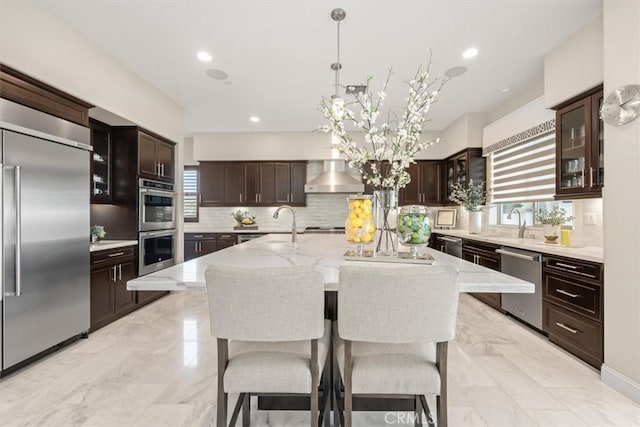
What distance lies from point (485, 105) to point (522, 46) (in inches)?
70.8

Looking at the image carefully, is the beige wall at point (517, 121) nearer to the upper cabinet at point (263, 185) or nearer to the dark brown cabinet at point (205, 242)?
the upper cabinet at point (263, 185)

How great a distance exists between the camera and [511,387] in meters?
2.25

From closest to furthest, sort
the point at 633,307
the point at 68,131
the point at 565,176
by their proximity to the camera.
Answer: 1. the point at 633,307
2. the point at 68,131
3. the point at 565,176

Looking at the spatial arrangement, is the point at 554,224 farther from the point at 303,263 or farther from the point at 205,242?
the point at 205,242

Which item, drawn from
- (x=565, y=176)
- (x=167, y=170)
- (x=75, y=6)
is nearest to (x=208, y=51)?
(x=75, y=6)

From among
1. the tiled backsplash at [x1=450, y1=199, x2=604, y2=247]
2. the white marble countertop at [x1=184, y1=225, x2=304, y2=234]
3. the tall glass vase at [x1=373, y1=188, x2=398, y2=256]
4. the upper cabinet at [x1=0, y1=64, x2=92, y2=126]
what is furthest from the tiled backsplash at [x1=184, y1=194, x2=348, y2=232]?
the tall glass vase at [x1=373, y1=188, x2=398, y2=256]

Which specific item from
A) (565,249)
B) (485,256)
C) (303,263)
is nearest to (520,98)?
(485,256)

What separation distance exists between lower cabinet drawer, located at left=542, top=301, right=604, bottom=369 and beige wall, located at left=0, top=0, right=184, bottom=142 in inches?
187

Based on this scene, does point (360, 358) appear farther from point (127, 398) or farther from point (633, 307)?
point (633, 307)

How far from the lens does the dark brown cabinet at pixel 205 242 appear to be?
6.02 meters

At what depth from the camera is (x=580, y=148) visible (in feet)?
9.67

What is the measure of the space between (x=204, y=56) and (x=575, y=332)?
4.31 meters

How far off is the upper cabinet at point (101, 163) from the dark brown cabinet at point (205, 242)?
2.22 meters

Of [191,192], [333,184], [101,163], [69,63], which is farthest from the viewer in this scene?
[191,192]
